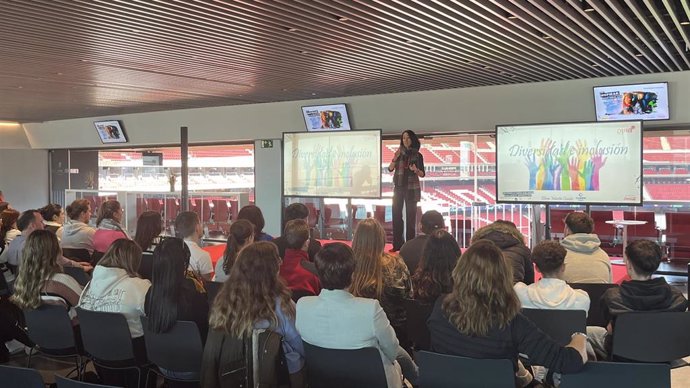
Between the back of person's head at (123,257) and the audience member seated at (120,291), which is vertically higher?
the back of person's head at (123,257)

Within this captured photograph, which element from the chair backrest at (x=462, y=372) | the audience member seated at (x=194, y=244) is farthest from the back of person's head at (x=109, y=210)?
the chair backrest at (x=462, y=372)

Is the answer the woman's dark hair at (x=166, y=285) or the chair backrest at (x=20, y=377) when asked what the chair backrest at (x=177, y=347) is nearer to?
the woman's dark hair at (x=166, y=285)

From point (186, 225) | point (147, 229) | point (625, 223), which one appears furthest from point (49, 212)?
point (625, 223)

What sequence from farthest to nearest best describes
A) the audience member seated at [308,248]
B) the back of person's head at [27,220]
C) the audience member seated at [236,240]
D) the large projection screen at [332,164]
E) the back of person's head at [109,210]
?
the large projection screen at [332,164]
the back of person's head at [109,210]
the back of person's head at [27,220]
the audience member seated at [236,240]
the audience member seated at [308,248]

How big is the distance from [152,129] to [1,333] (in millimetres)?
8866

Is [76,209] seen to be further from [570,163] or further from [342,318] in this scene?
[570,163]

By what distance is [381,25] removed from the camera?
5.38 meters

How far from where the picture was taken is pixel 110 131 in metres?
13.8

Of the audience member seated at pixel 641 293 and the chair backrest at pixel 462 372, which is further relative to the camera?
the audience member seated at pixel 641 293

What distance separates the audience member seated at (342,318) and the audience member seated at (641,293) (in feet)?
4.38

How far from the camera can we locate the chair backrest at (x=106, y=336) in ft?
11.0

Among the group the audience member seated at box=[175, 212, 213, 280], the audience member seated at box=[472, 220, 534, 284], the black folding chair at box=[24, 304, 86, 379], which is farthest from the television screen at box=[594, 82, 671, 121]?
the black folding chair at box=[24, 304, 86, 379]

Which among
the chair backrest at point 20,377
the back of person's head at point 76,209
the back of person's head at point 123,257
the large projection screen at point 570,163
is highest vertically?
the large projection screen at point 570,163

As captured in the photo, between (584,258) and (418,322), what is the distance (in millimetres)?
1776
